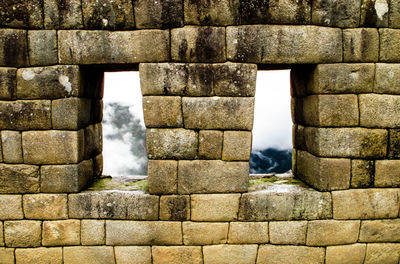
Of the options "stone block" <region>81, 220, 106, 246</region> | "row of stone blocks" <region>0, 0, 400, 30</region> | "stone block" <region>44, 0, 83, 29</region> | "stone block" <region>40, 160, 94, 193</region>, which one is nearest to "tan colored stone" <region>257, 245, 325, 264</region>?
"stone block" <region>81, 220, 106, 246</region>

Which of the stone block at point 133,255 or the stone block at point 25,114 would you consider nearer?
the stone block at point 25,114

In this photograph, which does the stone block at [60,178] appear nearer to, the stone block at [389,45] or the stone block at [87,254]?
the stone block at [87,254]

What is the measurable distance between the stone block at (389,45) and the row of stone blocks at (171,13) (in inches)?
12.8

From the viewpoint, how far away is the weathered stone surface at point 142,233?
390 cm

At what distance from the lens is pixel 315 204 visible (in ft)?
12.8

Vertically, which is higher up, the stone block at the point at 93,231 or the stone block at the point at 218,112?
the stone block at the point at 218,112

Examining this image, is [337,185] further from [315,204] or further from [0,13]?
[0,13]

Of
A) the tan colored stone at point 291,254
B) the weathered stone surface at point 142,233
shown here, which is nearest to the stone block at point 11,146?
the weathered stone surface at point 142,233

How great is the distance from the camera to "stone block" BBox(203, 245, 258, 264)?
393 centimetres

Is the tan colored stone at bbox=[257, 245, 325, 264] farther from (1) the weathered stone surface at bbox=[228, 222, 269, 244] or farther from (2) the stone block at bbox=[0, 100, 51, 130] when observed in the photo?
(2) the stone block at bbox=[0, 100, 51, 130]

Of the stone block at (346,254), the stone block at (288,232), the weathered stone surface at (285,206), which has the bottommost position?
the stone block at (346,254)

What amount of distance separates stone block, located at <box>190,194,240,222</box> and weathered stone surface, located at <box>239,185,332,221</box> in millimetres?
123

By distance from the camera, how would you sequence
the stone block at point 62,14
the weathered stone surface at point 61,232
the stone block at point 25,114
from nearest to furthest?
the stone block at point 62,14 → the stone block at point 25,114 → the weathered stone surface at point 61,232

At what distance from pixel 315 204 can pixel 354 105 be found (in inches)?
56.4
